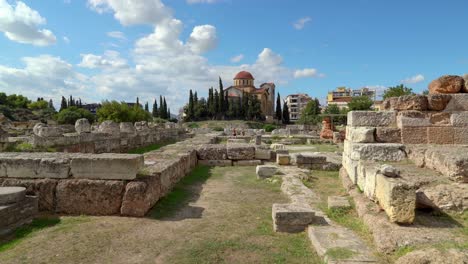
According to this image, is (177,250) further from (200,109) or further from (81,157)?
(200,109)

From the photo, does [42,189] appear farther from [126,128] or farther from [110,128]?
[126,128]

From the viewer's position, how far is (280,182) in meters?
8.59

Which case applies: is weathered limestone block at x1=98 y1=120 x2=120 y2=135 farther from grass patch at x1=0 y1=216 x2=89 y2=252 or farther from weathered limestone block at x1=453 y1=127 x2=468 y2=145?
weathered limestone block at x1=453 y1=127 x2=468 y2=145

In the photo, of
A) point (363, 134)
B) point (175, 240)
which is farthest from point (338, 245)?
Answer: point (363, 134)

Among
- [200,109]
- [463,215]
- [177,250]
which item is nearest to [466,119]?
[463,215]

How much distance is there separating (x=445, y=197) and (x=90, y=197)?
18.2 ft

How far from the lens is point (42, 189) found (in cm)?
589

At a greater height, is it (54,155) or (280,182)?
(54,155)

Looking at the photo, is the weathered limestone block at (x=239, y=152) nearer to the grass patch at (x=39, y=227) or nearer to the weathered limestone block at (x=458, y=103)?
the weathered limestone block at (x=458, y=103)

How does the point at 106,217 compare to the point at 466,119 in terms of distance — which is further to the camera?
the point at 466,119

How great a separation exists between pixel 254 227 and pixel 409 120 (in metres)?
4.35

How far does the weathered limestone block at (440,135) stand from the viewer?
7.09 m

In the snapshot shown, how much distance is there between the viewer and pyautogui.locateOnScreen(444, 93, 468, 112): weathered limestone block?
7.31 m

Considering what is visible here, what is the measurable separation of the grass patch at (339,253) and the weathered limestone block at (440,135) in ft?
15.0
